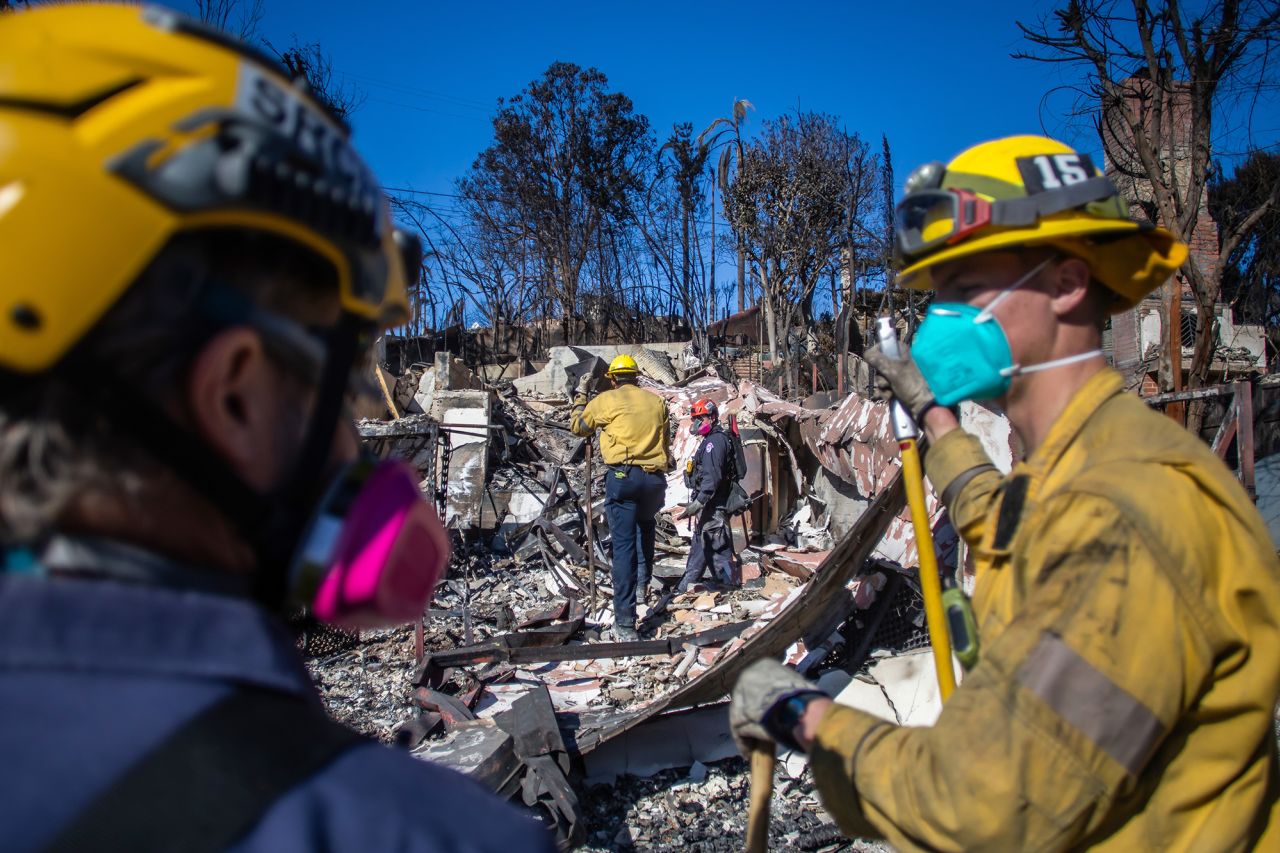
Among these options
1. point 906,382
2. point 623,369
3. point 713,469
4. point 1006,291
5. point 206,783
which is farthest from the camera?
point 713,469

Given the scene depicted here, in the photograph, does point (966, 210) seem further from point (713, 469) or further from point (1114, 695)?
point (713, 469)

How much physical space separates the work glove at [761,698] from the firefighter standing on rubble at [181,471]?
0.89 metres

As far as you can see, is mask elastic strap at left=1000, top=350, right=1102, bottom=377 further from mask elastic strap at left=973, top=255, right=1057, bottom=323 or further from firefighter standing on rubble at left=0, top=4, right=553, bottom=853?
firefighter standing on rubble at left=0, top=4, right=553, bottom=853

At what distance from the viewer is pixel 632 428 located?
7496mm

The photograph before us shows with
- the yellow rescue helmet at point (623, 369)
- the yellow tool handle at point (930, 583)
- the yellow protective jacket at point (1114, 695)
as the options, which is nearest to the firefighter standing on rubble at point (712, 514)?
the yellow rescue helmet at point (623, 369)

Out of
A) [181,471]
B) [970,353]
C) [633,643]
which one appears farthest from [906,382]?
[633,643]

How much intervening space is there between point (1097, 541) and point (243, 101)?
50.0 inches

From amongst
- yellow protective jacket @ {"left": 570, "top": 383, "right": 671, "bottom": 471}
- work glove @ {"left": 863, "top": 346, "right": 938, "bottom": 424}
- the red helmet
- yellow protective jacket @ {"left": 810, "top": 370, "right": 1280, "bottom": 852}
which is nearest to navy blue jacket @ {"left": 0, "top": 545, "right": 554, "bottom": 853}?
yellow protective jacket @ {"left": 810, "top": 370, "right": 1280, "bottom": 852}

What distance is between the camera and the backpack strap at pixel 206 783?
22.6 inches

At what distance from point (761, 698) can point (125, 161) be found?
53.4 inches

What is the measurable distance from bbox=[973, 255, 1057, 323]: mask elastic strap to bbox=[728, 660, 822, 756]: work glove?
0.85 metres

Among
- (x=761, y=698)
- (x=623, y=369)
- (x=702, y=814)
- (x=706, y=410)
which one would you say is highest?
(x=623, y=369)

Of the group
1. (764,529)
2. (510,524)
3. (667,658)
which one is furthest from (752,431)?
(667,658)

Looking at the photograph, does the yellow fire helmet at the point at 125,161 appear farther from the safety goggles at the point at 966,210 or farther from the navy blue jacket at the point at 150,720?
the safety goggles at the point at 966,210
